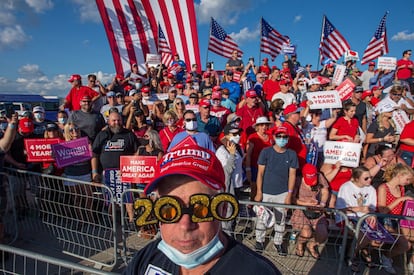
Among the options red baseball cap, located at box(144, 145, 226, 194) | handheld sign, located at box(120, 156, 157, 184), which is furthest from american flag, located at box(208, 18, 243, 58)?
red baseball cap, located at box(144, 145, 226, 194)

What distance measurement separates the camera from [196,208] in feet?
4.18

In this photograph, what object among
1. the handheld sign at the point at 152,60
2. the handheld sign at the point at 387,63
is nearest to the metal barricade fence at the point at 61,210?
the handheld sign at the point at 152,60

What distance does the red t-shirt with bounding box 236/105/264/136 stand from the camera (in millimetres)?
6163

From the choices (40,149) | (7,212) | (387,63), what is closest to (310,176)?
(40,149)

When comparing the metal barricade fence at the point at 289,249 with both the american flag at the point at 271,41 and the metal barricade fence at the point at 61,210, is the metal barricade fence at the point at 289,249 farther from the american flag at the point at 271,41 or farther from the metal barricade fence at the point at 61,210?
the american flag at the point at 271,41

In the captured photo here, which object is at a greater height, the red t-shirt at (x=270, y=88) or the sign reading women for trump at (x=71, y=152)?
the red t-shirt at (x=270, y=88)

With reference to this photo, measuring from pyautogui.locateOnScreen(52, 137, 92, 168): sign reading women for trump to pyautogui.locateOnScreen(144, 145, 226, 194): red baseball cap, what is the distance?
387cm

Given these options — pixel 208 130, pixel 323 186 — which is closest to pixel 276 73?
pixel 208 130

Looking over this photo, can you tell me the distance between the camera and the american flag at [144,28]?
47.4 ft

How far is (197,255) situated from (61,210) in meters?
4.49

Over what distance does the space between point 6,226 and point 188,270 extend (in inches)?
206

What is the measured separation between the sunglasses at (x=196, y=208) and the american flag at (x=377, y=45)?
53.4ft

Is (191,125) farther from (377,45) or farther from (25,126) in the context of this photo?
(377,45)

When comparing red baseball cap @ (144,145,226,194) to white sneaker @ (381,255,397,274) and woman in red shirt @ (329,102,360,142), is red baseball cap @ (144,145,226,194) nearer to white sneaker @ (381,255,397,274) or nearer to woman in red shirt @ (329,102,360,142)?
white sneaker @ (381,255,397,274)
